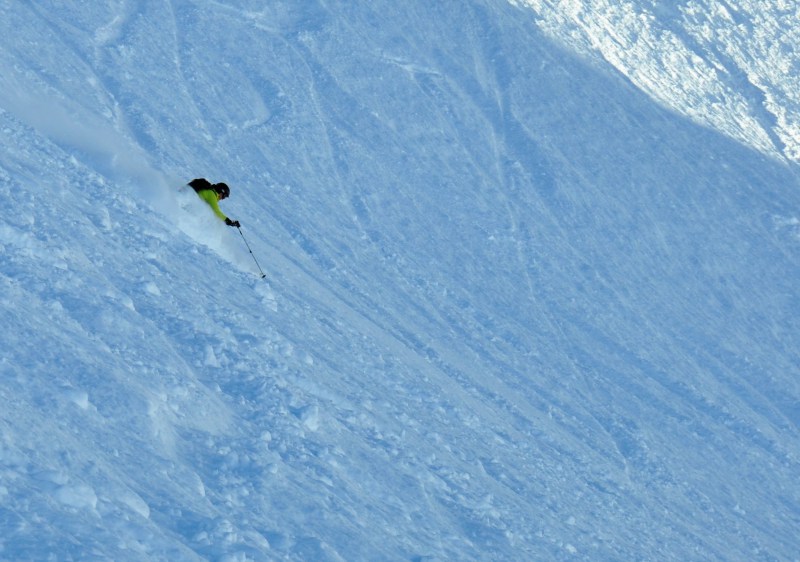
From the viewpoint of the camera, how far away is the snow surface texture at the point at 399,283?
7.04 meters

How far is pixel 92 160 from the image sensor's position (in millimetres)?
11773

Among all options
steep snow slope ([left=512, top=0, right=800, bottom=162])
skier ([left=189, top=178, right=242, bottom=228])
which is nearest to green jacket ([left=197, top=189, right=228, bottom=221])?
skier ([left=189, top=178, right=242, bottom=228])

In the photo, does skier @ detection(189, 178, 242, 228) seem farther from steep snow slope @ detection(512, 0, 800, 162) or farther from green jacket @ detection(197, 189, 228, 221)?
steep snow slope @ detection(512, 0, 800, 162)

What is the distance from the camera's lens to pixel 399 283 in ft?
49.9

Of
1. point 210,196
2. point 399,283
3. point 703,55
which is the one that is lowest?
point 399,283

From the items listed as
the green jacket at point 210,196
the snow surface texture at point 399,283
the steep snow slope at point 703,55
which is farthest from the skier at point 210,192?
the steep snow slope at point 703,55

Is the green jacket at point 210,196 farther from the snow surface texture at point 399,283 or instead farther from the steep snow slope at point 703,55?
the steep snow slope at point 703,55

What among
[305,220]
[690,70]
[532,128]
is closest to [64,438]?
[305,220]

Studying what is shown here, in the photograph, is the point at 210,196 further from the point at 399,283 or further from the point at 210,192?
the point at 399,283

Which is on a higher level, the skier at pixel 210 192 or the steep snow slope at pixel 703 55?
the steep snow slope at pixel 703 55

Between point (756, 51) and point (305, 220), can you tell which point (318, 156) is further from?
point (756, 51)

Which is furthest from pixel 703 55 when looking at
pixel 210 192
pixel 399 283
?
pixel 210 192

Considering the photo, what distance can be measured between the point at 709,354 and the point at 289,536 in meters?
11.9

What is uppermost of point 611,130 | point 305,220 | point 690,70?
point 690,70
